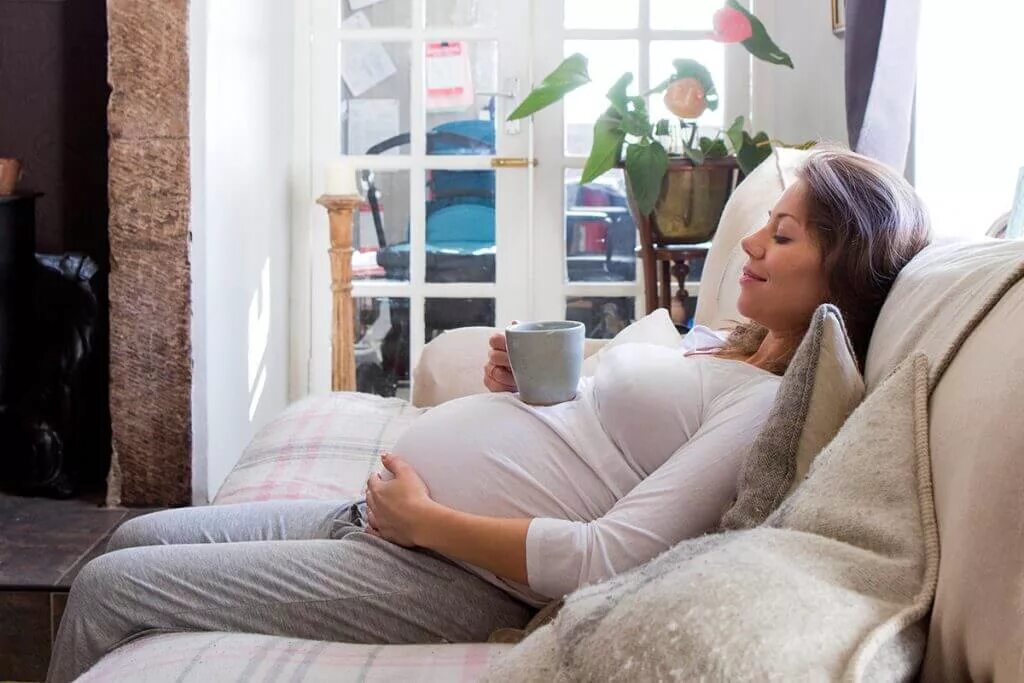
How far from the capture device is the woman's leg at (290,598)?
Result: 1377 millimetres

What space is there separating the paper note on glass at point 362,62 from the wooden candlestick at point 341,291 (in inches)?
21.2

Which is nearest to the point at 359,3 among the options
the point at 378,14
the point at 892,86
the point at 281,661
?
the point at 378,14

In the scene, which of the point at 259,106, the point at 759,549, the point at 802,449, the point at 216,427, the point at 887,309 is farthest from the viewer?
the point at 259,106

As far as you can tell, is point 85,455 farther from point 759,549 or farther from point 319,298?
point 759,549

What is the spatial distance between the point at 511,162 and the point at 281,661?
116 inches

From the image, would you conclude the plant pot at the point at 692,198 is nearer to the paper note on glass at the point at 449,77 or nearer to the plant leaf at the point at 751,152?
the plant leaf at the point at 751,152

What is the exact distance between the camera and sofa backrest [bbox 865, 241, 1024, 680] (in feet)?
2.53

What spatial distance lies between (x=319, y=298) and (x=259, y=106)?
0.73 metres

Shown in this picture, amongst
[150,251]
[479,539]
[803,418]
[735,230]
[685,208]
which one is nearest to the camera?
[803,418]

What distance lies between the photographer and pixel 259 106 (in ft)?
12.0

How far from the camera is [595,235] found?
411cm

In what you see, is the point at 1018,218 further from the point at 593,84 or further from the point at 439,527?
the point at 593,84

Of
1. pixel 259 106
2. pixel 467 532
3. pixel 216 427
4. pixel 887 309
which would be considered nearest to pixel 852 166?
pixel 887 309

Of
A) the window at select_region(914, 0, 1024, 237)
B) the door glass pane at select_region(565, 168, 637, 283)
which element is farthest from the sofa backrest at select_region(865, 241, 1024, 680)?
the door glass pane at select_region(565, 168, 637, 283)
